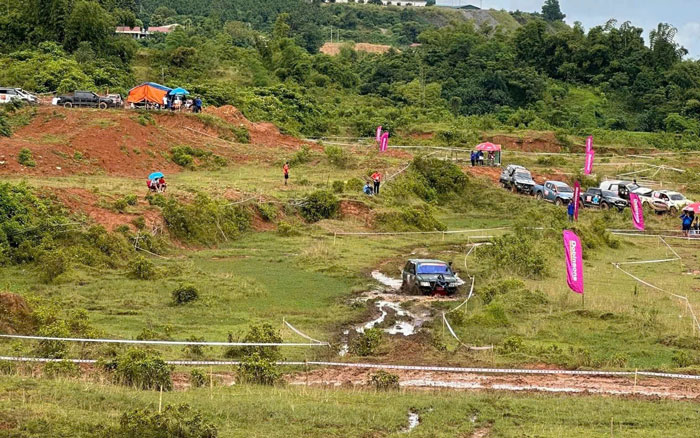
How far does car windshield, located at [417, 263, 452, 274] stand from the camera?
31.9m

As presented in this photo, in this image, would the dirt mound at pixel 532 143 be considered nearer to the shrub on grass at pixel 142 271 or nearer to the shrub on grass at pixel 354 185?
the shrub on grass at pixel 354 185

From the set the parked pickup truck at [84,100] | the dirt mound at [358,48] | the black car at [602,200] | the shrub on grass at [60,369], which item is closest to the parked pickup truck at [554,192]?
the black car at [602,200]

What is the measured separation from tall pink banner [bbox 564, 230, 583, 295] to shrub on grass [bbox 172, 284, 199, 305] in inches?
409

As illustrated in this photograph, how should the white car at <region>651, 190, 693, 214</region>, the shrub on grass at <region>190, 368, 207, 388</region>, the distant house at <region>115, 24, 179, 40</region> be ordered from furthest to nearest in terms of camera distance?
the distant house at <region>115, 24, 179, 40</region>
the white car at <region>651, 190, 693, 214</region>
the shrub on grass at <region>190, 368, 207, 388</region>

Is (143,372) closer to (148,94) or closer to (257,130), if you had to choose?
(148,94)

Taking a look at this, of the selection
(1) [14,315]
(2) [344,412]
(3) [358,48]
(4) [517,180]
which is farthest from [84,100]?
(3) [358,48]

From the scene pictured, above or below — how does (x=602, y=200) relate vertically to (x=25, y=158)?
below

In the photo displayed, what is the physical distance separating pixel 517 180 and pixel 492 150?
4163mm

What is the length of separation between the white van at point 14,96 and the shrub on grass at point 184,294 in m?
31.6

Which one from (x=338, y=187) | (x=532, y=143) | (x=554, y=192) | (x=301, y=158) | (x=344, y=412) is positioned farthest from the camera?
(x=532, y=143)

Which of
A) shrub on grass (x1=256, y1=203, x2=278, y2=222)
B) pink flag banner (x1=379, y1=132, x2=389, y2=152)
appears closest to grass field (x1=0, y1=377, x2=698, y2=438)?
shrub on grass (x1=256, y1=203, x2=278, y2=222)

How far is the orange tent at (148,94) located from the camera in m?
61.3

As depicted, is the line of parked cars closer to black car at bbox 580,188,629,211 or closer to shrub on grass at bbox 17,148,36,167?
black car at bbox 580,188,629,211

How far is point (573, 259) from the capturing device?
91.1 ft
